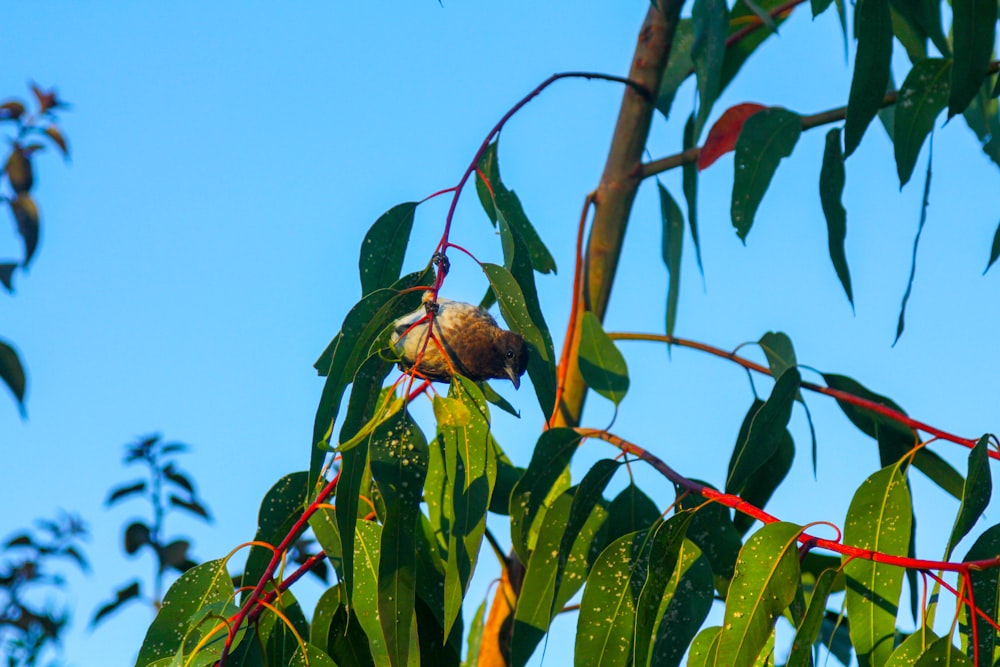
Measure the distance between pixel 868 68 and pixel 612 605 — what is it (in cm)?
100

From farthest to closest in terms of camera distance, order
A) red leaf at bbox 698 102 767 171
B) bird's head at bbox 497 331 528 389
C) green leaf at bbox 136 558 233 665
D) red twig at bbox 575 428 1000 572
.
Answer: red leaf at bbox 698 102 767 171, bird's head at bbox 497 331 528 389, green leaf at bbox 136 558 233 665, red twig at bbox 575 428 1000 572

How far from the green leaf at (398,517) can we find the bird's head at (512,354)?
1.68ft

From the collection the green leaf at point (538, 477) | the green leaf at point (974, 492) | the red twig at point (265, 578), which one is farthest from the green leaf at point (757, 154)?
the red twig at point (265, 578)

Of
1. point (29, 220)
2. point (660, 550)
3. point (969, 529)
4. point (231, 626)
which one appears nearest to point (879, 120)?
point (969, 529)

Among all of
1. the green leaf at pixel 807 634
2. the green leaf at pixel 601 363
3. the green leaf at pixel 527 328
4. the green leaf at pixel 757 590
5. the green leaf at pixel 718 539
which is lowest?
the green leaf at pixel 807 634

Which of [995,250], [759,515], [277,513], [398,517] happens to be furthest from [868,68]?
[277,513]

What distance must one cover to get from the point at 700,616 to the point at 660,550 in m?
0.17

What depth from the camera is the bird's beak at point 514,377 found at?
196 cm

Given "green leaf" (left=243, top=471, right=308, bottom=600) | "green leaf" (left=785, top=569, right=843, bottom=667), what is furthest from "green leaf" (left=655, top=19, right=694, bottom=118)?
"green leaf" (left=785, top=569, right=843, bottom=667)

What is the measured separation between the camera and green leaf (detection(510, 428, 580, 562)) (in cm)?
159

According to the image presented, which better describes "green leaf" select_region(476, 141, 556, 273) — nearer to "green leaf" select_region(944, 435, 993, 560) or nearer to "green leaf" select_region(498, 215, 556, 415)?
"green leaf" select_region(498, 215, 556, 415)

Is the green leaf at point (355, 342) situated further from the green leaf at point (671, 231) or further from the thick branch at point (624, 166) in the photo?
the green leaf at point (671, 231)

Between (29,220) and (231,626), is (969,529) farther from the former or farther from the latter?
(29,220)

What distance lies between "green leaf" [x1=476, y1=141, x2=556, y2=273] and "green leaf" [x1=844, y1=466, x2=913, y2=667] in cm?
73
